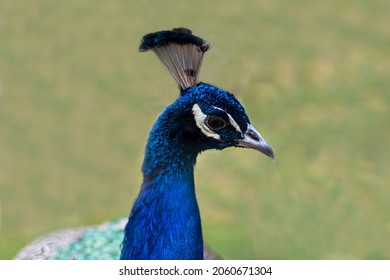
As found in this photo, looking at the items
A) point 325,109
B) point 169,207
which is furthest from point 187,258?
point 325,109

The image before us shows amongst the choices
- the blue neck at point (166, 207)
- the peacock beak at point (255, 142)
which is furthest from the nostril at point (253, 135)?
the blue neck at point (166, 207)

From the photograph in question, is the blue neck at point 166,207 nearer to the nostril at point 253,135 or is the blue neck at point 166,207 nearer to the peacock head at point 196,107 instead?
the peacock head at point 196,107

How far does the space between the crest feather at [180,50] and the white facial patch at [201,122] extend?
14 cm

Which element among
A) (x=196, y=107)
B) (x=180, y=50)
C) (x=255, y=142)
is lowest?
(x=255, y=142)

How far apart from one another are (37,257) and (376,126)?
2753mm

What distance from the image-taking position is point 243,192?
4.64m

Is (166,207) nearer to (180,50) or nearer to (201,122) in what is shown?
(201,122)

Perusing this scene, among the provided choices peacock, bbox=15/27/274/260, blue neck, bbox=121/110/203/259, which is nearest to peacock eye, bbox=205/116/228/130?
peacock, bbox=15/27/274/260

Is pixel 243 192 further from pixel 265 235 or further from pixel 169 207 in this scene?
pixel 169 207

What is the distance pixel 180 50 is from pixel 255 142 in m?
0.50

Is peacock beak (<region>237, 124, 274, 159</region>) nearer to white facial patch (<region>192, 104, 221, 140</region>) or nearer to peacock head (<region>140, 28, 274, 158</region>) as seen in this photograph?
peacock head (<region>140, 28, 274, 158</region>)

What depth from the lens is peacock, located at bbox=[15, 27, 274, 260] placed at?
8.73ft

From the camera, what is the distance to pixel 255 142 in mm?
2654

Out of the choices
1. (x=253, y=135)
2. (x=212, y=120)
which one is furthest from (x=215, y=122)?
(x=253, y=135)
